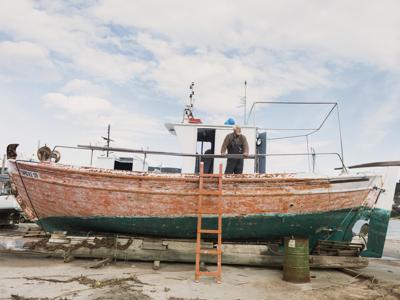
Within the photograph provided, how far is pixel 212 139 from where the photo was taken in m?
8.45

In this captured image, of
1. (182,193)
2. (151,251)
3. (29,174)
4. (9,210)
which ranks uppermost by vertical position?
(29,174)

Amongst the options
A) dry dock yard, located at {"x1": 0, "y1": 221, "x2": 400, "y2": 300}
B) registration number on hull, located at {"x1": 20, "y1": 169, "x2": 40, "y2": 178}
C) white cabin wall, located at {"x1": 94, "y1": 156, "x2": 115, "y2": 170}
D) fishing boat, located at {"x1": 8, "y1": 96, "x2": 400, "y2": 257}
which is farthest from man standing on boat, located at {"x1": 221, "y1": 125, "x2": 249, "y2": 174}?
white cabin wall, located at {"x1": 94, "y1": 156, "x2": 115, "y2": 170}

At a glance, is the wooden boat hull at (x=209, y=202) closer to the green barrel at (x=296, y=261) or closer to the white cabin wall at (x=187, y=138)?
the green barrel at (x=296, y=261)

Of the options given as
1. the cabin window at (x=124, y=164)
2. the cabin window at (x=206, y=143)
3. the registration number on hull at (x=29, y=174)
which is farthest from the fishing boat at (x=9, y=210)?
the cabin window at (x=206, y=143)

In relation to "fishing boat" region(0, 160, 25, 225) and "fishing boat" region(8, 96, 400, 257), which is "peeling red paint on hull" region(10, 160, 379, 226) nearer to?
"fishing boat" region(8, 96, 400, 257)

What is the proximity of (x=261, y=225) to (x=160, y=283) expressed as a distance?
7.13ft

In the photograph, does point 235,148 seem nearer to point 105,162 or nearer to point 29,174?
point 29,174

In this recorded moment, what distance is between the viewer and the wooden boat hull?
6.13 meters

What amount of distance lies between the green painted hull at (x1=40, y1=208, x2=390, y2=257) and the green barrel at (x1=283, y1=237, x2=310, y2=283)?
774 millimetres

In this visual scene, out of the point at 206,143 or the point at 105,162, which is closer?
the point at 206,143

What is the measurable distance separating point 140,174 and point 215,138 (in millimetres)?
2335

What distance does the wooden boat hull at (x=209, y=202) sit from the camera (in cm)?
613

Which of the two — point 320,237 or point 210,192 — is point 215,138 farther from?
point 320,237

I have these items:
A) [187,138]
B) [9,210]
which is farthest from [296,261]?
[9,210]
